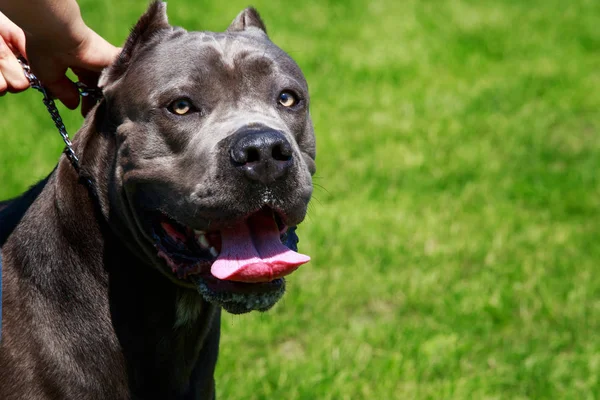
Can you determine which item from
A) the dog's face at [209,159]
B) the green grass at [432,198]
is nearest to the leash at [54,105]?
the dog's face at [209,159]

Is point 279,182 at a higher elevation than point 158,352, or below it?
higher

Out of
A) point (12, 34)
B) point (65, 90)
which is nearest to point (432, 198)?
point (65, 90)

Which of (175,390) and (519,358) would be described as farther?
(519,358)

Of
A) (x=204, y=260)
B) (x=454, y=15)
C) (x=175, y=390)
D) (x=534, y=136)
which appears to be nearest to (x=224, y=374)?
(x=175, y=390)

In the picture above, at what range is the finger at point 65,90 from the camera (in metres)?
3.69

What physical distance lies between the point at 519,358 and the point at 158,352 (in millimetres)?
2294

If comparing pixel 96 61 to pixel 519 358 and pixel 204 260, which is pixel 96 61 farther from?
pixel 519 358

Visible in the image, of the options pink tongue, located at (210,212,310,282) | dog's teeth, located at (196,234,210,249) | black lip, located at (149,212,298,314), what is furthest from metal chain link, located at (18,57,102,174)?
pink tongue, located at (210,212,310,282)

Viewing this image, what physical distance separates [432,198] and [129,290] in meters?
3.69

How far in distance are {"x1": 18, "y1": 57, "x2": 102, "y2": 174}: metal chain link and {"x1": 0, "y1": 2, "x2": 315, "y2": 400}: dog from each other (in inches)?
1.7

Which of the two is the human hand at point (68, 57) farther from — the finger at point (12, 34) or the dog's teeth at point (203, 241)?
the dog's teeth at point (203, 241)

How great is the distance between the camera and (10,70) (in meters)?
3.21

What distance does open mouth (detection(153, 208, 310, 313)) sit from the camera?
3059 mm

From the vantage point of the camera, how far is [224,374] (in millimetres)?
4586
